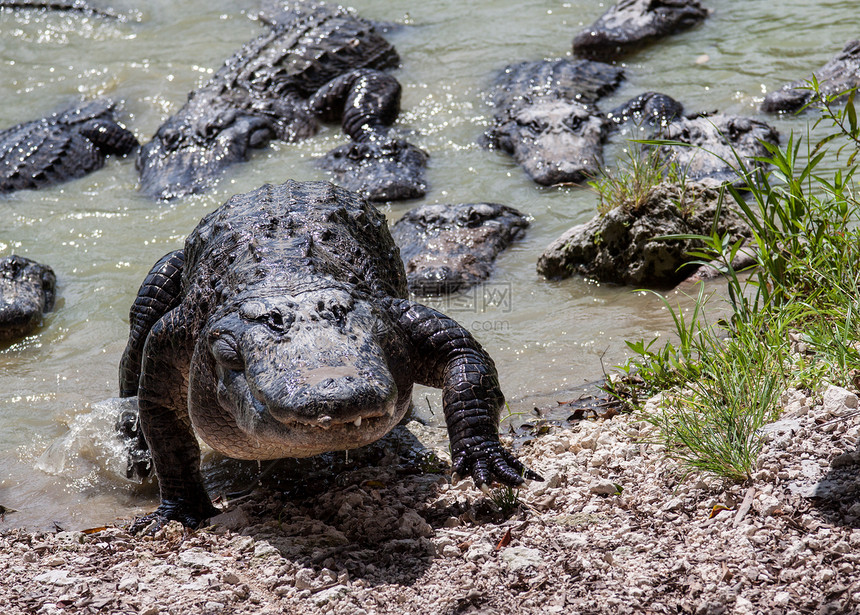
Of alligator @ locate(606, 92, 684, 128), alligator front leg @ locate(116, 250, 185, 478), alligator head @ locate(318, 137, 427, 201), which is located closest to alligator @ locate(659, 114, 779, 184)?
alligator @ locate(606, 92, 684, 128)

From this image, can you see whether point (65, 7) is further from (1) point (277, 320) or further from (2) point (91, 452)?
(1) point (277, 320)

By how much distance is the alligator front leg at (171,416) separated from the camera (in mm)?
3760

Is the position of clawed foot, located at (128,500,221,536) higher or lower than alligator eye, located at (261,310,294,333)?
lower

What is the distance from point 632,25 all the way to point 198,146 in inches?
246

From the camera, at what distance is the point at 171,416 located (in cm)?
388

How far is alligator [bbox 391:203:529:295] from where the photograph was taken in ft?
21.4

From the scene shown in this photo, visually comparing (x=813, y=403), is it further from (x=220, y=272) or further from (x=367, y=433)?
(x=220, y=272)

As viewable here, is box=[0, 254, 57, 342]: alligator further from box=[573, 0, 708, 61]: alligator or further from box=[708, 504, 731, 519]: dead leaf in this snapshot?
box=[573, 0, 708, 61]: alligator

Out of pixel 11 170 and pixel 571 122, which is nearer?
pixel 571 122

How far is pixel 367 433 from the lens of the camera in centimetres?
277

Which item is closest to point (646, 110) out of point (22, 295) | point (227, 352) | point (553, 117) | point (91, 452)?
point (553, 117)

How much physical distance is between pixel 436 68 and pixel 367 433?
9.84 m

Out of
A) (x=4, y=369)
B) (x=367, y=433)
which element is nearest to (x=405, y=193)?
(x=4, y=369)

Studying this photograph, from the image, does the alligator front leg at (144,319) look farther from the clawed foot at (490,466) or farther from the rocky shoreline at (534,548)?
the clawed foot at (490,466)
